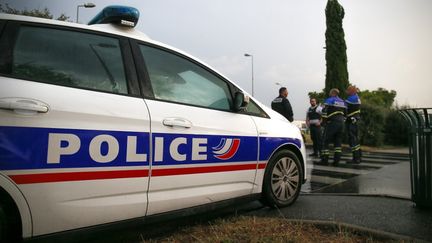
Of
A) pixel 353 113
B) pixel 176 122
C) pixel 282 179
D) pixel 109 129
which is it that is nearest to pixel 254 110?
pixel 282 179

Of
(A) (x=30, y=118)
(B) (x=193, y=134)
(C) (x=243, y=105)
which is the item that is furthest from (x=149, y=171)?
(C) (x=243, y=105)

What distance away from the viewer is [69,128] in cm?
217

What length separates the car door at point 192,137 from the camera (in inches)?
106

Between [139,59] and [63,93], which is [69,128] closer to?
[63,93]

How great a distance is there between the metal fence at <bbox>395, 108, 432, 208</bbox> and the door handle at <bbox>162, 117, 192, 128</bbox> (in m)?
2.56

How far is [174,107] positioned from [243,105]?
0.87 metres

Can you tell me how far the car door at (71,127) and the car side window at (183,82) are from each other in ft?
0.79

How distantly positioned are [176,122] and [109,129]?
58 cm

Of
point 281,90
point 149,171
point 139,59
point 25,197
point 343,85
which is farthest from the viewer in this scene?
point 343,85

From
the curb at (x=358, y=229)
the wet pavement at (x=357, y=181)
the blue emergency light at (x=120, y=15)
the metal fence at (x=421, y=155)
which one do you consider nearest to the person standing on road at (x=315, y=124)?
the wet pavement at (x=357, y=181)

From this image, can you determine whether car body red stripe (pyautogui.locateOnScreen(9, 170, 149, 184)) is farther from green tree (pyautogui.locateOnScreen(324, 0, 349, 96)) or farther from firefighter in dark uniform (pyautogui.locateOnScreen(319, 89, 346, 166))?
green tree (pyautogui.locateOnScreen(324, 0, 349, 96))

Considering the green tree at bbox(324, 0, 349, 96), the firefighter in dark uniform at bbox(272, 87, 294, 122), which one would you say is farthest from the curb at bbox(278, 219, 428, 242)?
the green tree at bbox(324, 0, 349, 96)

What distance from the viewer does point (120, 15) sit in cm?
284

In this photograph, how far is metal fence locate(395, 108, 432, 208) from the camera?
145 inches
